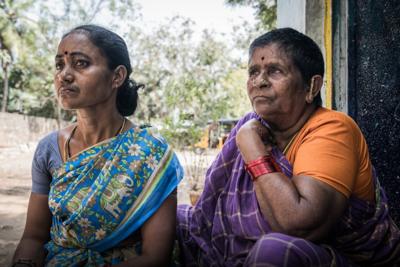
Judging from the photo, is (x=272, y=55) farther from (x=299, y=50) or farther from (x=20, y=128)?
(x=20, y=128)

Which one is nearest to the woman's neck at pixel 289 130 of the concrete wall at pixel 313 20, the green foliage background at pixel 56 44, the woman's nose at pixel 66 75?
the woman's nose at pixel 66 75

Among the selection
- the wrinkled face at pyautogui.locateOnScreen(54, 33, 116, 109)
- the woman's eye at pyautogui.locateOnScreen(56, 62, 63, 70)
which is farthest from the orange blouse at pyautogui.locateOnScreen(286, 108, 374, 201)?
the woman's eye at pyautogui.locateOnScreen(56, 62, 63, 70)

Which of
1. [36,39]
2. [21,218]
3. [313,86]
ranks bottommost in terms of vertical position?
[21,218]

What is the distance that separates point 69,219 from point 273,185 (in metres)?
1.04

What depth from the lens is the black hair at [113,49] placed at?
2104mm

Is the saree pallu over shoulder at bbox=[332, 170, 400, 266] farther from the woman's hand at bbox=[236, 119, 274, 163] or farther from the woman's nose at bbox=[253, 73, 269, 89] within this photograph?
the woman's nose at bbox=[253, 73, 269, 89]

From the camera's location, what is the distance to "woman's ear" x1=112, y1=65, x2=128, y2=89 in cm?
219

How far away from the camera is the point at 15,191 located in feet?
28.4

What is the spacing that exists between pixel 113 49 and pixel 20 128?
1990cm

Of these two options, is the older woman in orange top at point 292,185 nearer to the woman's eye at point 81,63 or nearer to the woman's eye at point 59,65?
the woman's eye at point 81,63

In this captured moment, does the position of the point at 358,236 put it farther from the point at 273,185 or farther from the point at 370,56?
the point at 370,56

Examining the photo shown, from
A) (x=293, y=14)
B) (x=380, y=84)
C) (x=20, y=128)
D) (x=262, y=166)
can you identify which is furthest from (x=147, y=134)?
(x=20, y=128)

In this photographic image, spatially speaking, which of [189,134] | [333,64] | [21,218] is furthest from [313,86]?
[189,134]

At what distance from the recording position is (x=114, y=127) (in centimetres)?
224
